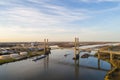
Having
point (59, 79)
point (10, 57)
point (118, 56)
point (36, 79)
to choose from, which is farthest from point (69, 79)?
point (10, 57)

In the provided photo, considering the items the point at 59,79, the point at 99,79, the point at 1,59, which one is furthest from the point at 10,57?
the point at 99,79

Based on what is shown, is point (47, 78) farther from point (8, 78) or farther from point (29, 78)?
point (8, 78)

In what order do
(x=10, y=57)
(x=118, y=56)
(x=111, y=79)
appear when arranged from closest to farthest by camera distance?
(x=111, y=79) → (x=118, y=56) → (x=10, y=57)

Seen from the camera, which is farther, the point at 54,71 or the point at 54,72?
the point at 54,71

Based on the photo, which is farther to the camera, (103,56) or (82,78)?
(103,56)

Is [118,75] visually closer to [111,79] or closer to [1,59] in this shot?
[111,79]

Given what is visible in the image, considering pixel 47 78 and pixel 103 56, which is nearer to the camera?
pixel 47 78

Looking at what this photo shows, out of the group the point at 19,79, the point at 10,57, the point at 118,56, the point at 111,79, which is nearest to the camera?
the point at 111,79

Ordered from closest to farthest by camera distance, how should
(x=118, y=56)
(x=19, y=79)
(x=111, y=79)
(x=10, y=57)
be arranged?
(x=111, y=79) < (x=19, y=79) < (x=118, y=56) < (x=10, y=57)
